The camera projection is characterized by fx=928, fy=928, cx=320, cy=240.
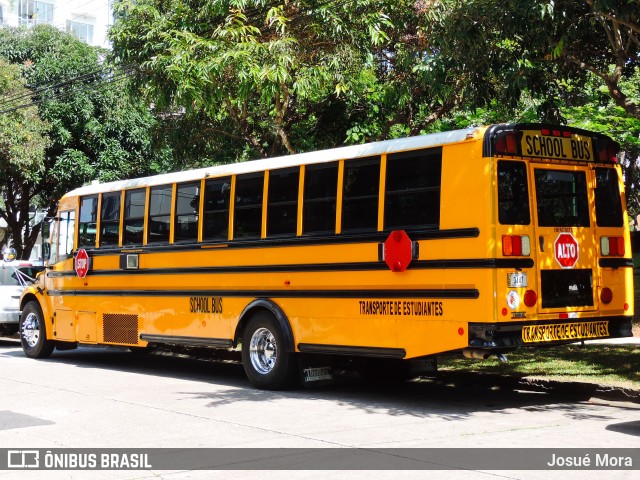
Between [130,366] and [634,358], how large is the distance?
817 cm

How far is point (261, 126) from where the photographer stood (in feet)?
61.1

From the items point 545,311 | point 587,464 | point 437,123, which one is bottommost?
point 587,464

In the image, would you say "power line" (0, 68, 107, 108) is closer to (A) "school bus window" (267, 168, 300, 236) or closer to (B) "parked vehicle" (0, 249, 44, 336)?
(B) "parked vehicle" (0, 249, 44, 336)

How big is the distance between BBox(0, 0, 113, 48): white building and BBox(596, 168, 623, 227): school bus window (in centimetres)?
5401

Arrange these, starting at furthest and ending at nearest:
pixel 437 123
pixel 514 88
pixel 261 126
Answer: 1. pixel 437 123
2. pixel 261 126
3. pixel 514 88

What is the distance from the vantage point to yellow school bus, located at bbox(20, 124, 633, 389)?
31.8 feet

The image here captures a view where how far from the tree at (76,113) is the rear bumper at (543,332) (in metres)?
18.9

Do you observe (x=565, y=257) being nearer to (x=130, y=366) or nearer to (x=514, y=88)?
(x=514, y=88)

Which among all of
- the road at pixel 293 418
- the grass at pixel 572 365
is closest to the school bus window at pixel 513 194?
the road at pixel 293 418

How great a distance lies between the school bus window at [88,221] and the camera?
15.5 m

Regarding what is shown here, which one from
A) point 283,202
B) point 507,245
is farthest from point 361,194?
point 507,245

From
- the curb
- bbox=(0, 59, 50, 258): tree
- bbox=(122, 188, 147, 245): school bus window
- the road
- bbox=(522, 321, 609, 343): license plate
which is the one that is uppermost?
bbox=(0, 59, 50, 258): tree

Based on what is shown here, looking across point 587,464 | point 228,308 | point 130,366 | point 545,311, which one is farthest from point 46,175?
point 587,464

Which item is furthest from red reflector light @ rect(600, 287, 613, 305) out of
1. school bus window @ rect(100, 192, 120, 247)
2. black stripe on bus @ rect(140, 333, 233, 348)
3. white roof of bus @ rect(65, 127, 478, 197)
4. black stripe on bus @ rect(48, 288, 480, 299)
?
school bus window @ rect(100, 192, 120, 247)
